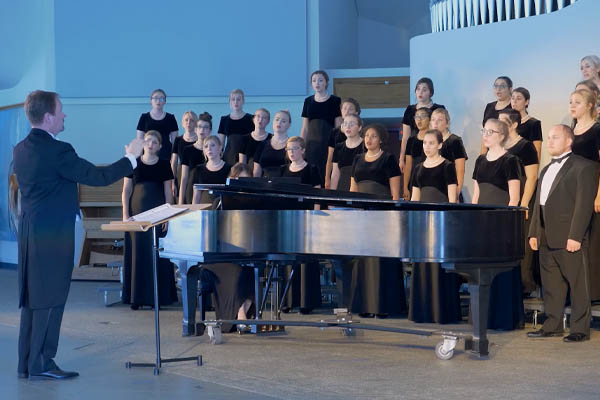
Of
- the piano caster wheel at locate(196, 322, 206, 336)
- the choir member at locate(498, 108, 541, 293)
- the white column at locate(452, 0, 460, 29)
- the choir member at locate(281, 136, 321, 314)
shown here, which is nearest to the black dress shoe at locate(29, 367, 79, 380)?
the piano caster wheel at locate(196, 322, 206, 336)

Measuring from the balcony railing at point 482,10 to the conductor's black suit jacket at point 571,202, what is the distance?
2.35m

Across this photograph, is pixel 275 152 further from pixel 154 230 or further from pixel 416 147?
pixel 154 230

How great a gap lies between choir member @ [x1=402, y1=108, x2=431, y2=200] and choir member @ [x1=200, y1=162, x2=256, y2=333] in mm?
1465

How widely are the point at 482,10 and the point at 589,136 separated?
260cm

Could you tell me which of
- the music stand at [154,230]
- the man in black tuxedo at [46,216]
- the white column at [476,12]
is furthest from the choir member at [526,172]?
the man in black tuxedo at [46,216]

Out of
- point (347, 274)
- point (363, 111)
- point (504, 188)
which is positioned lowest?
point (347, 274)

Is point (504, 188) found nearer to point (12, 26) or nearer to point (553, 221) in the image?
point (553, 221)

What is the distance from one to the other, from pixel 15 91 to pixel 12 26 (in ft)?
2.73

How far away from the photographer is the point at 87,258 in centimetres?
1002

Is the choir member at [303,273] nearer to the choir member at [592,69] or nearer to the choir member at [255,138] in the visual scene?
the choir member at [255,138]

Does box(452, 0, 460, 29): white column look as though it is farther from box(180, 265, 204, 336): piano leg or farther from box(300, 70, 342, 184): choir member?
box(180, 265, 204, 336): piano leg

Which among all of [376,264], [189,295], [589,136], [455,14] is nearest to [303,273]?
[376,264]

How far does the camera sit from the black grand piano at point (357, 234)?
4.53 m

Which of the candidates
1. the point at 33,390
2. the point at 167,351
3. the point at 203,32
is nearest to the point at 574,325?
the point at 167,351
